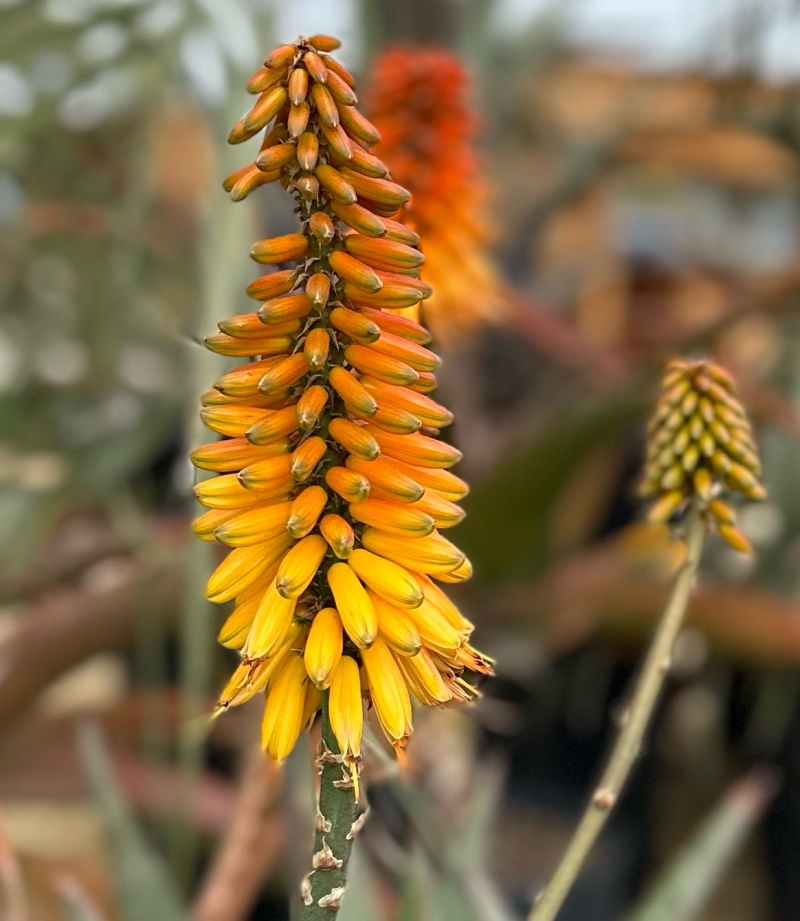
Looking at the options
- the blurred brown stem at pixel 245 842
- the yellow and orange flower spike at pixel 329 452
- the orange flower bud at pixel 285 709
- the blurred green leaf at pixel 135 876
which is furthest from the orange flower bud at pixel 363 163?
the blurred green leaf at pixel 135 876

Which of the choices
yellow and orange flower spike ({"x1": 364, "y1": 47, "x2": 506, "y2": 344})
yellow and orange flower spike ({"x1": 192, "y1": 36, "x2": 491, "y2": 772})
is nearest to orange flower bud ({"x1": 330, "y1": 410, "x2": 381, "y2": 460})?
yellow and orange flower spike ({"x1": 192, "y1": 36, "x2": 491, "y2": 772})

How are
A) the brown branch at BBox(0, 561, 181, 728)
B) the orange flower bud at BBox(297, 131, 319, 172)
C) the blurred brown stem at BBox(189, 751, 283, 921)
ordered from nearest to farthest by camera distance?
the orange flower bud at BBox(297, 131, 319, 172)
the blurred brown stem at BBox(189, 751, 283, 921)
the brown branch at BBox(0, 561, 181, 728)

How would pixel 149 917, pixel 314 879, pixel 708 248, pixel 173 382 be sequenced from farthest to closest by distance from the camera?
pixel 708 248
pixel 173 382
pixel 149 917
pixel 314 879

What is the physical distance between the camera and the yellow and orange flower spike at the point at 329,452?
0.18 metres

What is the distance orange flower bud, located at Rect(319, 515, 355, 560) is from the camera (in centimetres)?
19

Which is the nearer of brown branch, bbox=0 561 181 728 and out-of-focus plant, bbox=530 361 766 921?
out-of-focus plant, bbox=530 361 766 921

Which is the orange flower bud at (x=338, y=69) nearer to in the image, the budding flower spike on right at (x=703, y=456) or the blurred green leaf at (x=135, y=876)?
the budding flower spike on right at (x=703, y=456)

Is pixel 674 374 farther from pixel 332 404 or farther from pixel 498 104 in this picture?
pixel 498 104

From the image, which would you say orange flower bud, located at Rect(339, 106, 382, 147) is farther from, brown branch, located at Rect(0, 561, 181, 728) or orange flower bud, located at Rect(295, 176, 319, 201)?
brown branch, located at Rect(0, 561, 181, 728)

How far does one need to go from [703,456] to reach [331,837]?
148 mm

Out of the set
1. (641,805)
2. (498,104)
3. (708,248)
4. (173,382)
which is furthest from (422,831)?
(708,248)

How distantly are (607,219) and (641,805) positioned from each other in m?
0.79

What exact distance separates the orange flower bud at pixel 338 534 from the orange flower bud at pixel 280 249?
0.05 m

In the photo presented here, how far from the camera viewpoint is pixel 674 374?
27 centimetres
